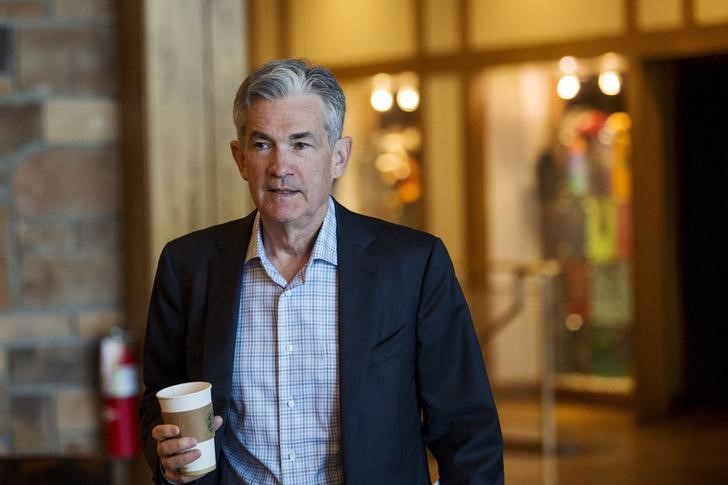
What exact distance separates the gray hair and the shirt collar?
6.3 inches

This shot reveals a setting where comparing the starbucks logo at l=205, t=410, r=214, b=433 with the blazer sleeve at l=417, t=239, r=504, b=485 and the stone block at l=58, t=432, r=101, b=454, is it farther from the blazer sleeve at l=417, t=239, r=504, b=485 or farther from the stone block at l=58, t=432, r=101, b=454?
the stone block at l=58, t=432, r=101, b=454

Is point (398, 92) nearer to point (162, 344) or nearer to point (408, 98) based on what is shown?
point (408, 98)

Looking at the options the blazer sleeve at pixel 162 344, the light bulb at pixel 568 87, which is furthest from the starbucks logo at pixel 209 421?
the light bulb at pixel 568 87

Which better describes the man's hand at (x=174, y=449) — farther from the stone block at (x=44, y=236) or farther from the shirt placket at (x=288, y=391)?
the stone block at (x=44, y=236)

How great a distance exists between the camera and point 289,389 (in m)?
2.05

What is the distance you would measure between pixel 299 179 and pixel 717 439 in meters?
6.14

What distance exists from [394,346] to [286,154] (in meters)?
0.38

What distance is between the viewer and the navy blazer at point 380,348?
2.05 m

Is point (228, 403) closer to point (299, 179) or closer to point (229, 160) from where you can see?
point (299, 179)

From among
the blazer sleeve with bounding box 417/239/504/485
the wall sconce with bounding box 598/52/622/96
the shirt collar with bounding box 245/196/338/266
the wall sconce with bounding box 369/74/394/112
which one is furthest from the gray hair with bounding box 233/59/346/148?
the wall sconce with bounding box 369/74/394/112

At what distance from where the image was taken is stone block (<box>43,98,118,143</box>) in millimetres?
3621

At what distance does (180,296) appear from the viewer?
7.16ft

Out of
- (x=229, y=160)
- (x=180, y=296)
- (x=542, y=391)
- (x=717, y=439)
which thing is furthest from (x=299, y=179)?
(x=717, y=439)

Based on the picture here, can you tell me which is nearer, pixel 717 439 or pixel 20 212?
pixel 20 212
